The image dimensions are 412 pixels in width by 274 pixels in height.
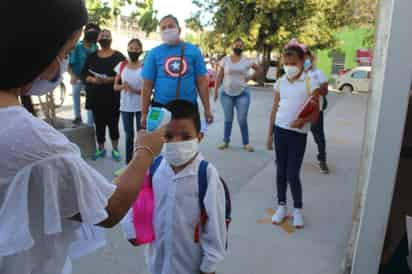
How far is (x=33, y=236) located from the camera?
94 centimetres

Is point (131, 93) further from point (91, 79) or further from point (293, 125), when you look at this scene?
point (293, 125)

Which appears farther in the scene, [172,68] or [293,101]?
[172,68]

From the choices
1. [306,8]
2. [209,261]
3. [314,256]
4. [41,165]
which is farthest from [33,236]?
[306,8]

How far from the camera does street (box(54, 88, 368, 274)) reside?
2920 mm

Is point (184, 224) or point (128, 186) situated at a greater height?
point (128, 186)

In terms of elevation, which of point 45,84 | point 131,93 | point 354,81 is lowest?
point 354,81

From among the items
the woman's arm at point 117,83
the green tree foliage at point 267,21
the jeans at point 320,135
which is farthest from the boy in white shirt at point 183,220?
the green tree foliage at point 267,21

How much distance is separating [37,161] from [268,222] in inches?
121

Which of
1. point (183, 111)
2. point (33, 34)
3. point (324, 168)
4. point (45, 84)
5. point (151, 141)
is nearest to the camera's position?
point (33, 34)

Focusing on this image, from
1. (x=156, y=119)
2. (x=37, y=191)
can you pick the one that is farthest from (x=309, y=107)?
(x=37, y=191)

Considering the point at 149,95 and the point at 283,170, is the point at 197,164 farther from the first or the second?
the point at 149,95

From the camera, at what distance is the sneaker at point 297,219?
3516mm

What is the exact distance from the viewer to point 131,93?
16.2 ft

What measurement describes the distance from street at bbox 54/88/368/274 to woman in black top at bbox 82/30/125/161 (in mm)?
707
